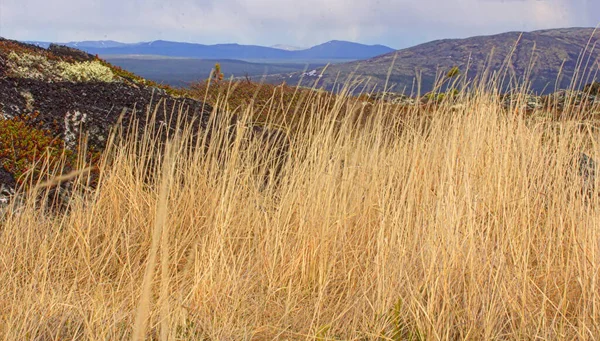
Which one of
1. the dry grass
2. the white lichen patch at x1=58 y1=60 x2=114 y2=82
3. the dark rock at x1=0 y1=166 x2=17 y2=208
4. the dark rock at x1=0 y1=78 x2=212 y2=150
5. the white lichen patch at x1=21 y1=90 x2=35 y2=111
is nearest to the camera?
the dry grass

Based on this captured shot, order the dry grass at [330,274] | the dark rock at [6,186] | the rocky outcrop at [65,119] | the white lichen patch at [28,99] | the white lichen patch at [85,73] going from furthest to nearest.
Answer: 1. the white lichen patch at [85,73]
2. the white lichen patch at [28,99]
3. the rocky outcrop at [65,119]
4. the dark rock at [6,186]
5. the dry grass at [330,274]

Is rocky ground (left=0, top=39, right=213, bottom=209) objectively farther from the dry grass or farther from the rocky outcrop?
the dry grass

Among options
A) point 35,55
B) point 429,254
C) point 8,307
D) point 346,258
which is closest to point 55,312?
point 8,307

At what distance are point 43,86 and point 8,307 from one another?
358cm

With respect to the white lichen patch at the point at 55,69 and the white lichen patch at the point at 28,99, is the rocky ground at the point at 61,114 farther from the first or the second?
the white lichen patch at the point at 55,69

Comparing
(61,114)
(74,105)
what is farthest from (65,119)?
(74,105)

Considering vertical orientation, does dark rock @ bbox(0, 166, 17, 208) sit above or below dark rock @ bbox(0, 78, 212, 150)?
below

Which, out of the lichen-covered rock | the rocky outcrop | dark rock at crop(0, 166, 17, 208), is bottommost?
dark rock at crop(0, 166, 17, 208)

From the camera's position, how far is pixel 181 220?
356 cm

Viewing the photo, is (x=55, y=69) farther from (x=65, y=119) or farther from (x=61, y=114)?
(x=65, y=119)

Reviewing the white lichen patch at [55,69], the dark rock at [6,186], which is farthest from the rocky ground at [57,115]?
the white lichen patch at [55,69]

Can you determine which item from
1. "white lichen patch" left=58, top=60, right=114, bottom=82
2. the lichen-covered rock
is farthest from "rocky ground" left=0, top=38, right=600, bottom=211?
the lichen-covered rock

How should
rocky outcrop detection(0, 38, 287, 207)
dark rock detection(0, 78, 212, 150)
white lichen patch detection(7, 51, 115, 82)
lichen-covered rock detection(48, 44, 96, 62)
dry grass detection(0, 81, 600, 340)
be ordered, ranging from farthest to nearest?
1. lichen-covered rock detection(48, 44, 96, 62)
2. white lichen patch detection(7, 51, 115, 82)
3. dark rock detection(0, 78, 212, 150)
4. rocky outcrop detection(0, 38, 287, 207)
5. dry grass detection(0, 81, 600, 340)

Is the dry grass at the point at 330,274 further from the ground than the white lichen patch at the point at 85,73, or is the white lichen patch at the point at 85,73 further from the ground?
the white lichen patch at the point at 85,73
